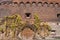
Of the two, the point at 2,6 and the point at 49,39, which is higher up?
the point at 2,6

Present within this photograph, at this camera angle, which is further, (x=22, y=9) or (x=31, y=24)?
(x=22, y=9)

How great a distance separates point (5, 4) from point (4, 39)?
7.94 ft

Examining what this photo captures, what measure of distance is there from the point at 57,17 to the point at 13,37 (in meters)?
3.03

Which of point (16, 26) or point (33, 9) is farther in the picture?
point (33, 9)

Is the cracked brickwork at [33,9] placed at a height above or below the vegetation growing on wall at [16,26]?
above

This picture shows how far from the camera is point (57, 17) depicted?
55.0ft

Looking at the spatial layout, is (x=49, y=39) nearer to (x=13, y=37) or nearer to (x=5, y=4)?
(x=13, y=37)

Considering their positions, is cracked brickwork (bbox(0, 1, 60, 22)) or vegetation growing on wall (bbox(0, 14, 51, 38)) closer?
vegetation growing on wall (bbox(0, 14, 51, 38))

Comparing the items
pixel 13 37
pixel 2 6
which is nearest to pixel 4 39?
pixel 13 37

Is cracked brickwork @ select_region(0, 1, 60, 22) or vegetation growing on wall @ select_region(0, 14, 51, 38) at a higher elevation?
cracked brickwork @ select_region(0, 1, 60, 22)

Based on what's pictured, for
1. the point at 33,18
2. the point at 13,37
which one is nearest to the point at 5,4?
the point at 33,18

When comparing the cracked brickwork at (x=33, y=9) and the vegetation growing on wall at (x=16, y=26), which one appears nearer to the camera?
the vegetation growing on wall at (x=16, y=26)

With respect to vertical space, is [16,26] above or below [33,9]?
below

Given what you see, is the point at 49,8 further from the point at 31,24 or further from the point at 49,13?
the point at 31,24
